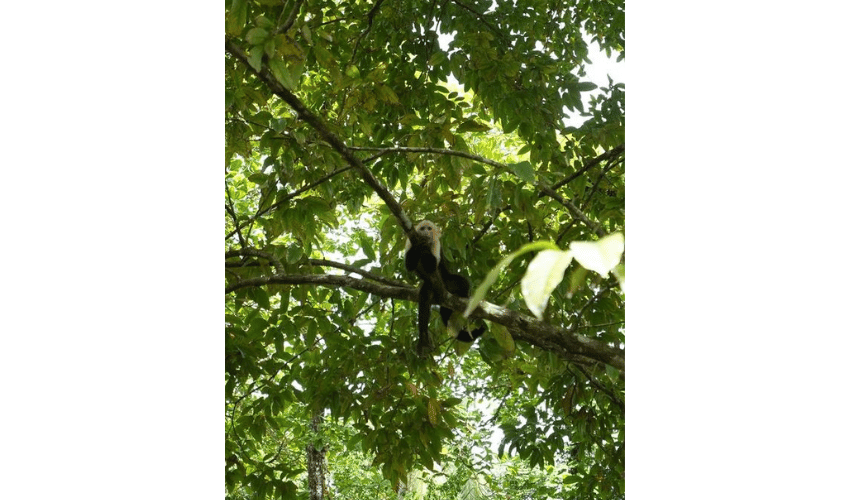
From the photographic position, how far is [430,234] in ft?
6.15

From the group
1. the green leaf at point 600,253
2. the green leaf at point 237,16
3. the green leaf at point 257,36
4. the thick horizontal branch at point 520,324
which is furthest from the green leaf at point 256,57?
the green leaf at point 600,253

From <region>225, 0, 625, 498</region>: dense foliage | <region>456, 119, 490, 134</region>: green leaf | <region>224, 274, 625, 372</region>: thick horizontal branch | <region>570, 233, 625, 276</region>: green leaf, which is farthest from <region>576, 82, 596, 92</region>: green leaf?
<region>570, 233, 625, 276</region>: green leaf

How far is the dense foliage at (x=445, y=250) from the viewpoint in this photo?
5.76 ft

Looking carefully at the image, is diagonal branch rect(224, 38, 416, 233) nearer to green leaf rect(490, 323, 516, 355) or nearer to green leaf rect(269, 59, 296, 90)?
green leaf rect(269, 59, 296, 90)

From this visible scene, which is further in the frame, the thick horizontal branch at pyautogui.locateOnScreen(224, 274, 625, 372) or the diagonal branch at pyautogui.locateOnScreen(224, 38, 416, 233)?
the diagonal branch at pyautogui.locateOnScreen(224, 38, 416, 233)

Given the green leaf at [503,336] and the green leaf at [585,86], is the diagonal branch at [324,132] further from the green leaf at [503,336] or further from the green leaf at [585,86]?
the green leaf at [585,86]

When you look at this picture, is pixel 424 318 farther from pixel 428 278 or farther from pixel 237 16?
pixel 237 16

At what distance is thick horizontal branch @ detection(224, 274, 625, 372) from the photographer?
1.39 m

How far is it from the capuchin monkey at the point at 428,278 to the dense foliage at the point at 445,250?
0.13 ft

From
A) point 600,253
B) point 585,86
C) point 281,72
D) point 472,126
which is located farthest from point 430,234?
point 600,253

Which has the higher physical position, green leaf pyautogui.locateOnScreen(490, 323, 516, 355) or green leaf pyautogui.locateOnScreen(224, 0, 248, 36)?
green leaf pyautogui.locateOnScreen(224, 0, 248, 36)
